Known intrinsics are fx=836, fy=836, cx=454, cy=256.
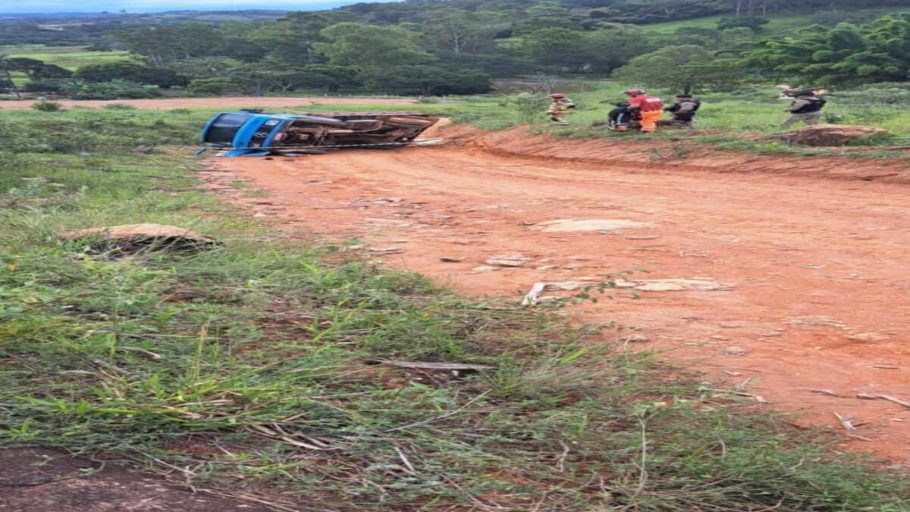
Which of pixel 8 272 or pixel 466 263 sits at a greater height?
pixel 8 272

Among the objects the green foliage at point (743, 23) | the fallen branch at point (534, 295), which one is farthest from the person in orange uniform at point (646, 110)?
the green foliage at point (743, 23)

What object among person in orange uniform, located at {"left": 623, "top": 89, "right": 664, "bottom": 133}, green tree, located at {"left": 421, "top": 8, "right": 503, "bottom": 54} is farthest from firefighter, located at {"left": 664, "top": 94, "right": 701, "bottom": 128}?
green tree, located at {"left": 421, "top": 8, "right": 503, "bottom": 54}

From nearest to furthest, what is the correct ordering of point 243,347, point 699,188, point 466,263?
1. point 243,347
2. point 466,263
3. point 699,188

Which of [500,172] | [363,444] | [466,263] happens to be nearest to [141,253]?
[466,263]

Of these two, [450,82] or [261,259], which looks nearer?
[261,259]

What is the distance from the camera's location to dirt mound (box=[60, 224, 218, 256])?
4.88m

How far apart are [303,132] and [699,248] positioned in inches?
408

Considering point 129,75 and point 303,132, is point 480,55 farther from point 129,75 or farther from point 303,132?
point 303,132

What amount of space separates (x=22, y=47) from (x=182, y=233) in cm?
7374

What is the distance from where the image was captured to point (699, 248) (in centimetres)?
642

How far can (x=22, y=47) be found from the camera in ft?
225

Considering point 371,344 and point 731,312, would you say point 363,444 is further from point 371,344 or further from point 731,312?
point 731,312

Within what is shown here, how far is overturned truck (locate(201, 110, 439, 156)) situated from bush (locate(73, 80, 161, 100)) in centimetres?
2046

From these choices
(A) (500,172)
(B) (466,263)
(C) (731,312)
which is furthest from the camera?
(A) (500,172)
